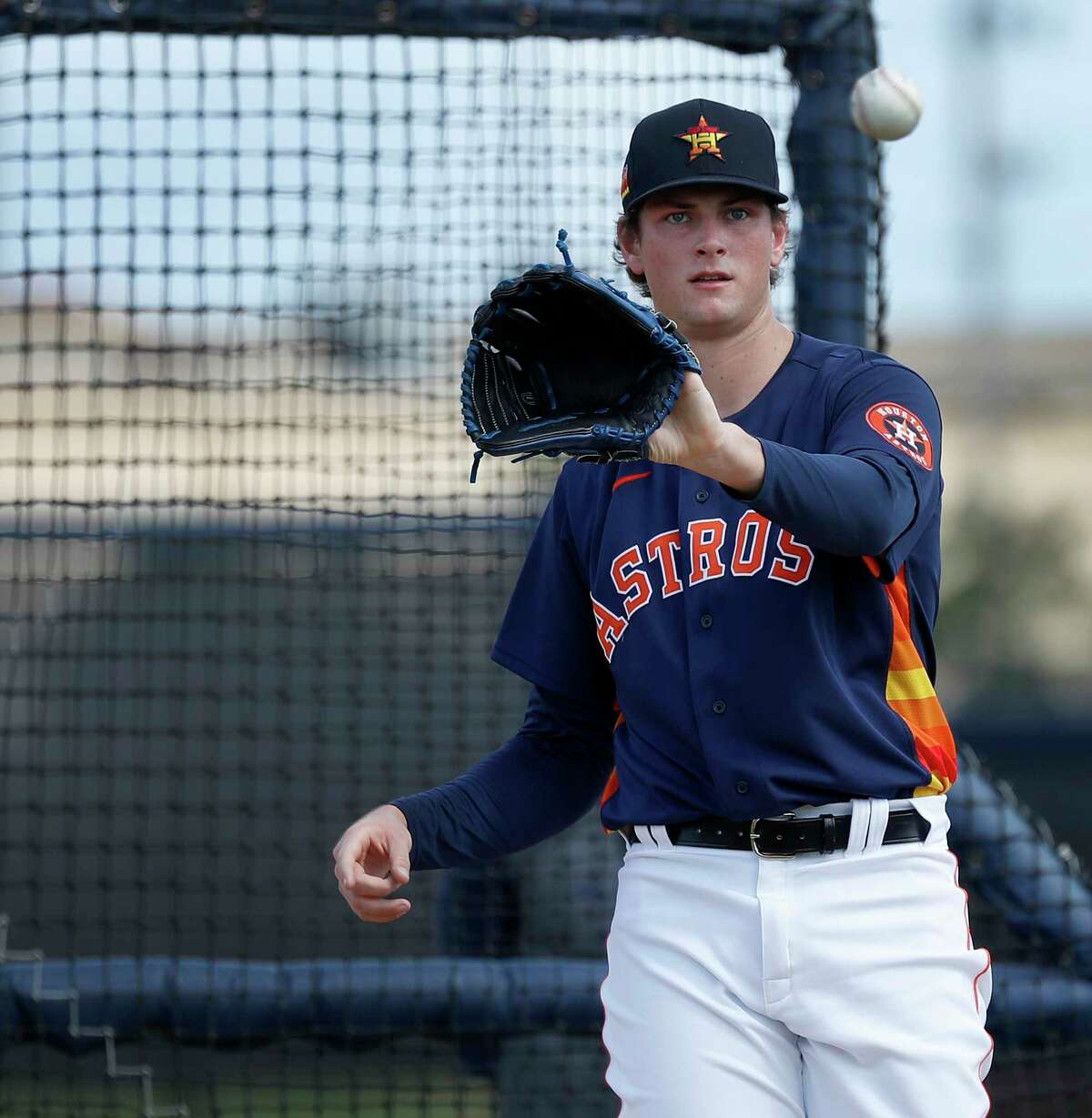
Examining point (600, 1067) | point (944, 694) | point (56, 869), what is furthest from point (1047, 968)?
point (944, 694)

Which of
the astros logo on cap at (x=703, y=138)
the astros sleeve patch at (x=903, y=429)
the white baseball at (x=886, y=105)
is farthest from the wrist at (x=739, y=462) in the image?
the white baseball at (x=886, y=105)

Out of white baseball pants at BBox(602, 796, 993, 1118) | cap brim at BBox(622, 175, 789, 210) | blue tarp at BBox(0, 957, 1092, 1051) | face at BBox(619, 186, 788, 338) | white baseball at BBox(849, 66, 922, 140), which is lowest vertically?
blue tarp at BBox(0, 957, 1092, 1051)

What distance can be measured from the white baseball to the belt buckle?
1.71 m

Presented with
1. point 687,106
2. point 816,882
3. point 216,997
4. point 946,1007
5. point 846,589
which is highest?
point 687,106

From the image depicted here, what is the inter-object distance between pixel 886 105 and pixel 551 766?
1583mm

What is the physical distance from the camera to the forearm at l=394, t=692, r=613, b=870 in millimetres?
1896

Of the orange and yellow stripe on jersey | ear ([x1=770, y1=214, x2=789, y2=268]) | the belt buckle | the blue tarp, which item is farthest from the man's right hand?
the blue tarp

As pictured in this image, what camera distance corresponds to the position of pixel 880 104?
9.48ft

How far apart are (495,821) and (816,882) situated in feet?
1.53

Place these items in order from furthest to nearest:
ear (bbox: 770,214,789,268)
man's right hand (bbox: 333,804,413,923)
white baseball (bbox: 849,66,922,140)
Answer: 1. white baseball (bbox: 849,66,922,140)
2. ear (bbox: 770,214,789,268)
3. man's right hand (bbox: 333,804,413,923)

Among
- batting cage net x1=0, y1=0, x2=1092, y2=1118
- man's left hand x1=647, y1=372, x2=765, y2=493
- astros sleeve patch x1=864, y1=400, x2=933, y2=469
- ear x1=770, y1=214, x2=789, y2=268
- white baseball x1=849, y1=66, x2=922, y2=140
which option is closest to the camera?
man's left hand x1=647, y1=372, x2=765, y2=493

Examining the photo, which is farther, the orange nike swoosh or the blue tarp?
the blue tarp

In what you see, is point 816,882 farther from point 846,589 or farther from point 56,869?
point 56,869

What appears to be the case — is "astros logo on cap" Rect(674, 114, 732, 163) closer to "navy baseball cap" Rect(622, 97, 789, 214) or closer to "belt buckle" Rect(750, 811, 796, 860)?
"navy baseball cap" Rect(622, 97, 789, 214)
